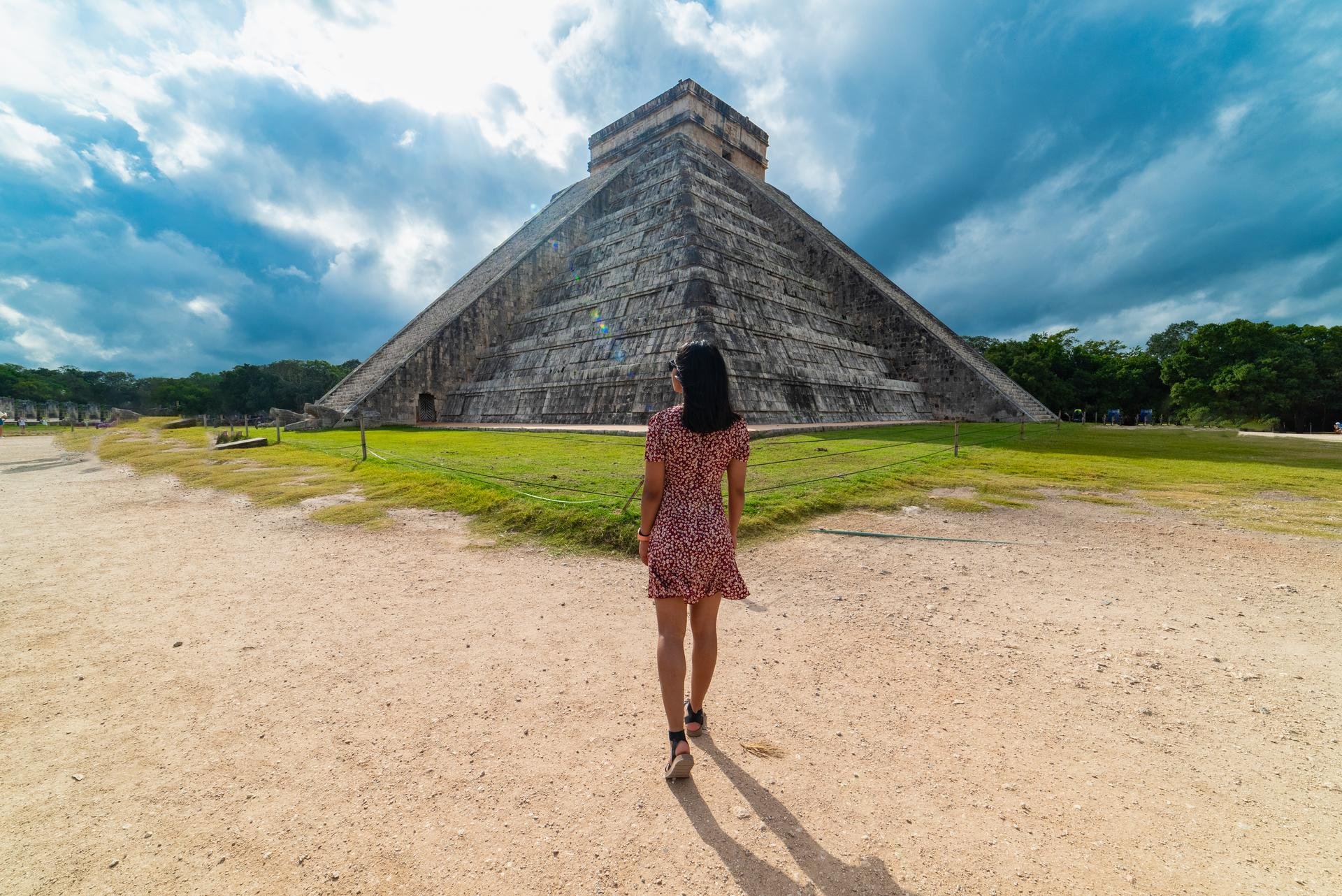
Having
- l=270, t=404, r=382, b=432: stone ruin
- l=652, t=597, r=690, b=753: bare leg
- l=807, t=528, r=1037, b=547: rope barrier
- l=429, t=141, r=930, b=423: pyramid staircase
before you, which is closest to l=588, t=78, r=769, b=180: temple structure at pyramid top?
l=429, t=141, r=930, b=423: pyramid staircase

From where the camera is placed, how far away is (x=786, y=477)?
845cm

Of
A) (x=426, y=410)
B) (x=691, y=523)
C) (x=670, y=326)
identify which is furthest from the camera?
(x=426, y=410)

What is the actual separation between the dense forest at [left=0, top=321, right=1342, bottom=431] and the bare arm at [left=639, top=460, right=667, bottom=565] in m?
47.1

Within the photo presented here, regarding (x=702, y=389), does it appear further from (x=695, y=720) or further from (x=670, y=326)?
(x=670, y=326)

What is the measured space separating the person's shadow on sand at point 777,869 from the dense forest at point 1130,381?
46988 mm

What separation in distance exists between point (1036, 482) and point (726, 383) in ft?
29.3

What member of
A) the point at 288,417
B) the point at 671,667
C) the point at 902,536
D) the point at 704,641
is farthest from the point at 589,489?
the point at 288,417

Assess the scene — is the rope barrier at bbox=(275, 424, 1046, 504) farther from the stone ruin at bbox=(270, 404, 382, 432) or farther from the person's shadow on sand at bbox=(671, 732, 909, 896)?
the stone ruin at bbox=(270, 404, 382, 432)

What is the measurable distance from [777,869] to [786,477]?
22.1 feet

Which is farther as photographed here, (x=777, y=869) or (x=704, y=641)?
(x=704, y=641)

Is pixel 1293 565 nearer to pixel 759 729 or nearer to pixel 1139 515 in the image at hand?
pixel 1139 515

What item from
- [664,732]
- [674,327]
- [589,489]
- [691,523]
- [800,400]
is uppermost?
[674,327]

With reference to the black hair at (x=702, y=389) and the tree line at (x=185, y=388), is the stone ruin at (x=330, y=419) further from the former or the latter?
the tree line at (x=185, y=388)

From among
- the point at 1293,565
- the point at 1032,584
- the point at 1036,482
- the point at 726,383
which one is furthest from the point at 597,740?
the point at 1036,482
